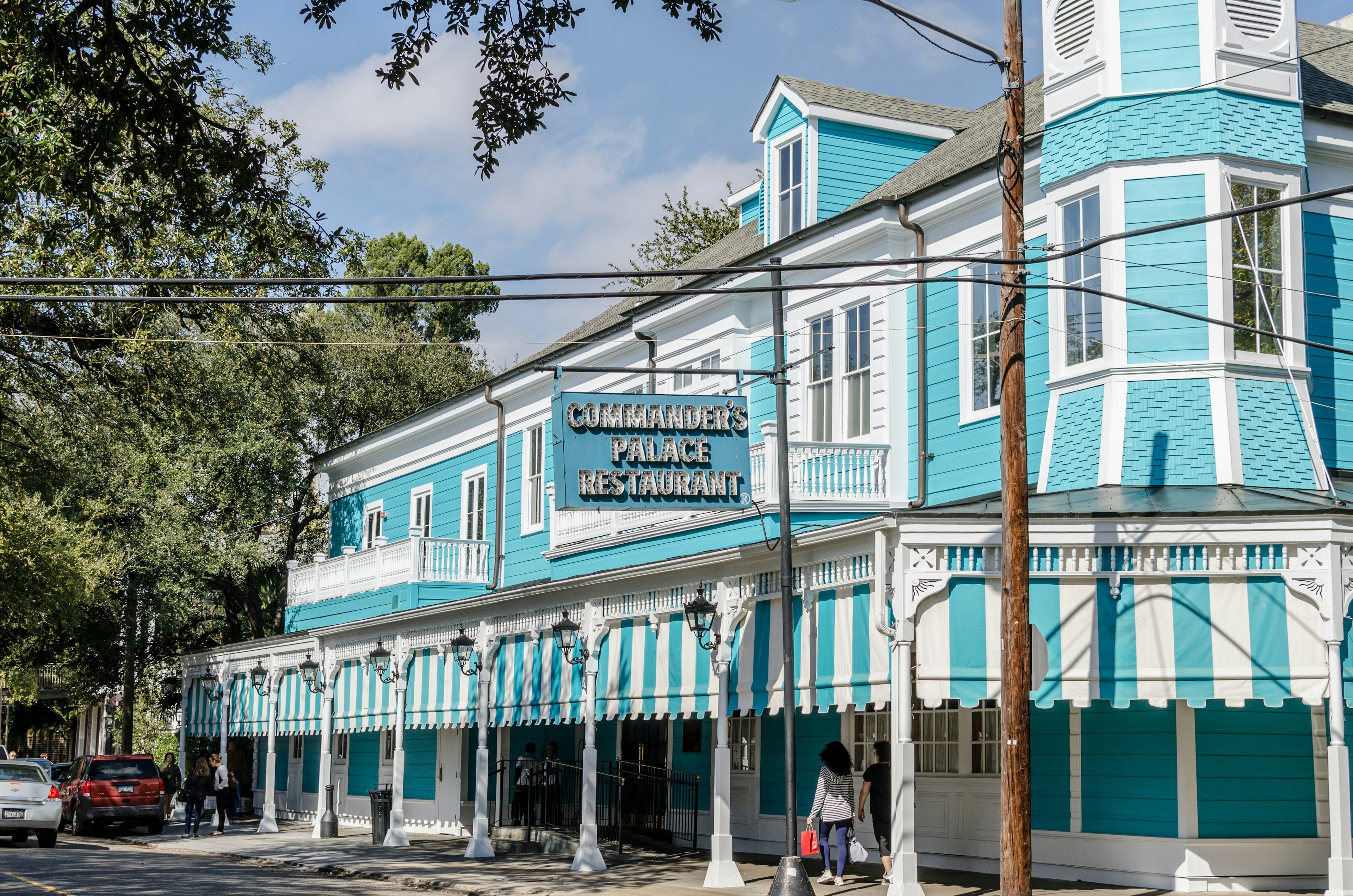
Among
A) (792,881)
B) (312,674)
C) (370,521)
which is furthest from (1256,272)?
(370,521)

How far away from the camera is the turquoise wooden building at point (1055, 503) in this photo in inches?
549

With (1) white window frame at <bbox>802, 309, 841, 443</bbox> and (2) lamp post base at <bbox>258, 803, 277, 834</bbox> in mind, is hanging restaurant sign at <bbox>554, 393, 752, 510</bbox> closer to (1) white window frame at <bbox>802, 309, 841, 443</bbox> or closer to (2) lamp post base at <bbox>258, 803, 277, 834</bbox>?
(1) white window frame at <bbox>802, 309, 841, 443</bbox>

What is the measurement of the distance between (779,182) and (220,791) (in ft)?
58.6

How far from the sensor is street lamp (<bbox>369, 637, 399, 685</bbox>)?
25.6 metres

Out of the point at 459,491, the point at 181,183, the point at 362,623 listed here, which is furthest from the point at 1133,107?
the point at 459,491

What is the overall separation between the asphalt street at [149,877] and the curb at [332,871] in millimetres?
147

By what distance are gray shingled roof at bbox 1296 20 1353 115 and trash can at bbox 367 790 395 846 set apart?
1871cm

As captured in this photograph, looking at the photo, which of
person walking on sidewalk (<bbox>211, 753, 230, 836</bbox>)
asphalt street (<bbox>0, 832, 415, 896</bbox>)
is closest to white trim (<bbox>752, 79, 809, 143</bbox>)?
asphalt street (<bbox>0, 832, 415, 896</bbox>)

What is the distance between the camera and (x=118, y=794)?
30.1 metres

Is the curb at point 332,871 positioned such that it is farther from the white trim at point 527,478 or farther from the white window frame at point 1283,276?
the white window frame at point 1283,276

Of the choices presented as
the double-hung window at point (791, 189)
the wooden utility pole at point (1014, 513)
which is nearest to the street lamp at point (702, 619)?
the wooden utility pole at point (1014, 513)

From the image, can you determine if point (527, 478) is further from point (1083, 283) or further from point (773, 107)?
point (1083, 283)

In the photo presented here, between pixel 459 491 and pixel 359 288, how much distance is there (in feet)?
50.6

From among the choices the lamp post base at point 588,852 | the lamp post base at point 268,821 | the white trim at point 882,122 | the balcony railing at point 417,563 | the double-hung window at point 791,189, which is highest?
the white trim at point 882,122
